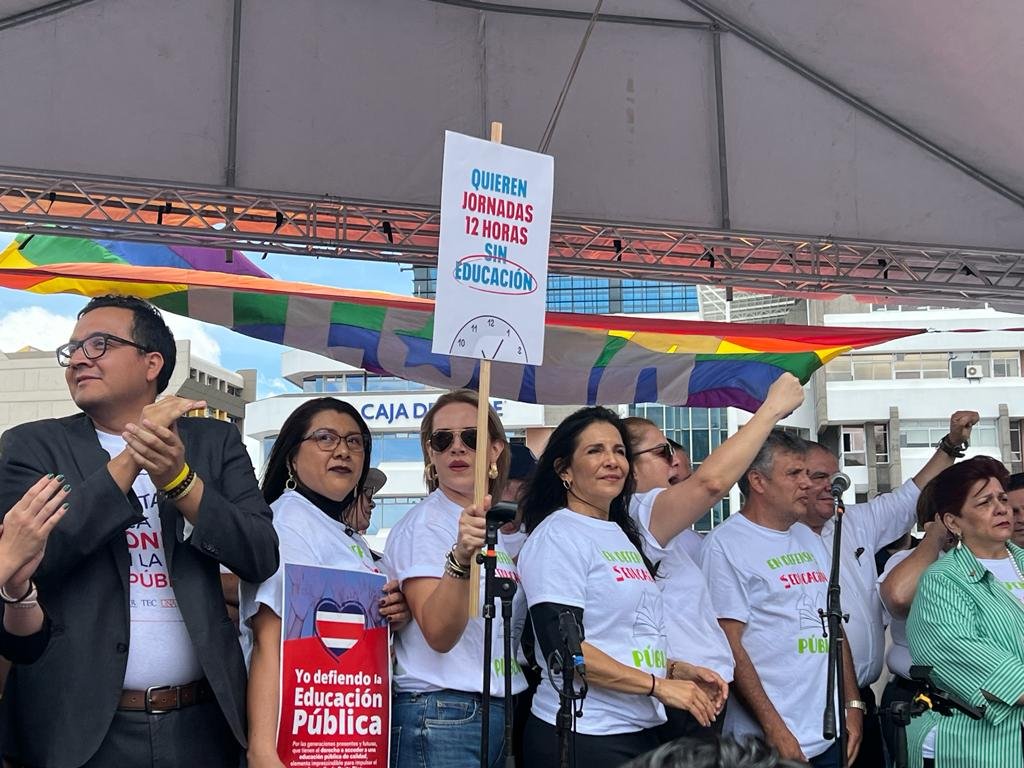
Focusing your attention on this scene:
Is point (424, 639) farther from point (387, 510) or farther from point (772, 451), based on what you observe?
point (387, 510)

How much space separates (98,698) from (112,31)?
4.17 m

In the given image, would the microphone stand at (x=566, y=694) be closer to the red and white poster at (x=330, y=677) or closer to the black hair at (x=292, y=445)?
the red and white poster at (x=330, y=677)

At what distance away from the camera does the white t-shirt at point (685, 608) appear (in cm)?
346

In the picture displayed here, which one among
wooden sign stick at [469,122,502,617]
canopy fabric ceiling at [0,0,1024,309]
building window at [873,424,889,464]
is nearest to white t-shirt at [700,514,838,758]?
wooden sign stick at [469,122,502,617]

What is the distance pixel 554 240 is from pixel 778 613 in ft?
10.2

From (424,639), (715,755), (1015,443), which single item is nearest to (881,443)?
(1015,443)

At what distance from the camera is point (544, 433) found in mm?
6633

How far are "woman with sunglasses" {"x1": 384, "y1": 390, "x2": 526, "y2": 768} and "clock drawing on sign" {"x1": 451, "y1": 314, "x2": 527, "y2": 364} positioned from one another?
266 millimetres

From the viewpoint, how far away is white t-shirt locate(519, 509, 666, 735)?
3.07 m

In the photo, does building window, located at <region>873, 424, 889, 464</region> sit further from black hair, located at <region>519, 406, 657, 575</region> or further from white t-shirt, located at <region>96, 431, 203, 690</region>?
white t-shirt, located at <region>96, 431, 203, 690</region>

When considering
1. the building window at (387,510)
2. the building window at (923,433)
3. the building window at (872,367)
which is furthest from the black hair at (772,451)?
the building window at (872,367)

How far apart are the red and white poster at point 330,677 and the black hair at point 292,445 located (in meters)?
0.35

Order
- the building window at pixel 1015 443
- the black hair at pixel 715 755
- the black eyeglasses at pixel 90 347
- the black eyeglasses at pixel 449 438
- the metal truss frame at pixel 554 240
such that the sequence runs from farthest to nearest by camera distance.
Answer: the building window at pixel 1015 443 < the metal truss frame at pixel 554 240 < the black eyeglasses at pixel 449 438 < the black eyeglasses at pixel 90 347 < the black hair at pixel 715 755

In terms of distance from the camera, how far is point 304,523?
2.97 metres
